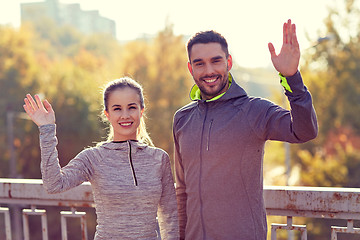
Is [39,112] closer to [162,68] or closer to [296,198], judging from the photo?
[296,198]

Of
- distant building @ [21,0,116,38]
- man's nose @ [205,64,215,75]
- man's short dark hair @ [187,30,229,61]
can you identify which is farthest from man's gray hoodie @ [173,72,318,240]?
distant building @ [21,0,116,38]

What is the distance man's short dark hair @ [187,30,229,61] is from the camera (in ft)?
9.68

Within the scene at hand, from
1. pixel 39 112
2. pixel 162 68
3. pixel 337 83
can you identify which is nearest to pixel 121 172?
pixel 39 112

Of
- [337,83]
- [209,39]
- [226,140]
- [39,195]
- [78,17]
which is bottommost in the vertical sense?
[39,195]

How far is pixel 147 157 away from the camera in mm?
3082

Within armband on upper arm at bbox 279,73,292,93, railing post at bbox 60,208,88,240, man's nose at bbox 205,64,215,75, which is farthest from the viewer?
railing post at bbox 60,208,88,240

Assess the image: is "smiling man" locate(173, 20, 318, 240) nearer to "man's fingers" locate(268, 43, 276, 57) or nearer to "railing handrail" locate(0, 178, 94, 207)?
"man's fingers" locate(268, 43, 276, 57)

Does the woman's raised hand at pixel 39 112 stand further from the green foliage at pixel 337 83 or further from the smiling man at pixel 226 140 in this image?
the green foliage at pixel 337 83

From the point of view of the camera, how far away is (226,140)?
9.11ft

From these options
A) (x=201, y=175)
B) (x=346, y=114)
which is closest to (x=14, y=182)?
(x=201, y=175)

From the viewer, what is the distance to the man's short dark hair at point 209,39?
2.95 meters

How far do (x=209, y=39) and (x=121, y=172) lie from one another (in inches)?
38.8

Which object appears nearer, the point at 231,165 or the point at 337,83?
Answer: the point at 231,165

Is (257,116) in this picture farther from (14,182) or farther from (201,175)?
(14,182)
